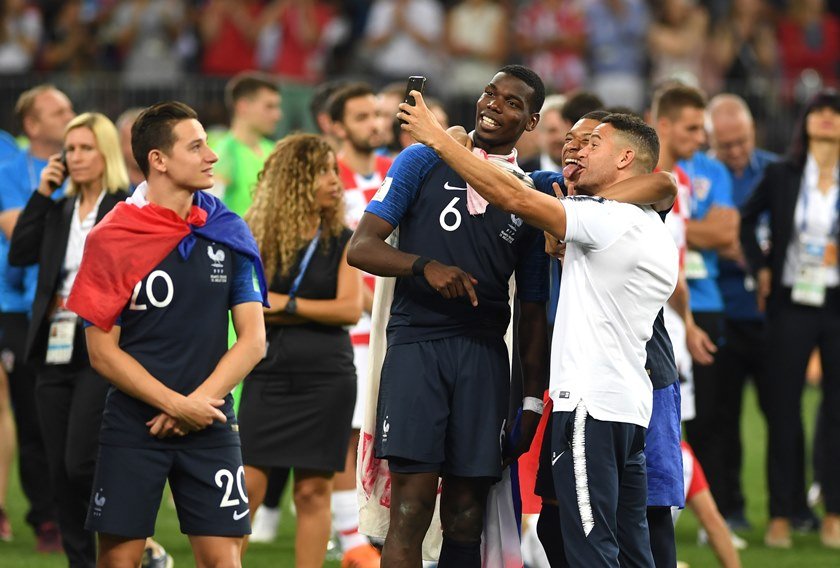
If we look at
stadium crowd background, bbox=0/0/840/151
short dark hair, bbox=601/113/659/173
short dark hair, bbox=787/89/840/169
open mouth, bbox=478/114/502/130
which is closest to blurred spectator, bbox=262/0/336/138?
stadium crowd background, bbox=0/0/840/151

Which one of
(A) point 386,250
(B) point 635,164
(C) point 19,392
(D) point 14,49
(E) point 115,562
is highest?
(D) point 14,49

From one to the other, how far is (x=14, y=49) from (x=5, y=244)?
8.01 meters

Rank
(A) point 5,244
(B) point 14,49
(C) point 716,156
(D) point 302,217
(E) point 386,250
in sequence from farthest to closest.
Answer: (B) point 14,49 < (C) point 716,156 < (A) point 5,244 < (D) point 302,217 < (E) point 386,250

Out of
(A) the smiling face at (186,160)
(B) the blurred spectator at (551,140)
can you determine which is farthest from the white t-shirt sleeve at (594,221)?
(B) the blurred spectator at (551,140)

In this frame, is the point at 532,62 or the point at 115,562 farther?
the point at 532,62

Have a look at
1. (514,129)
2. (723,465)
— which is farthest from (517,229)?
(723,465)

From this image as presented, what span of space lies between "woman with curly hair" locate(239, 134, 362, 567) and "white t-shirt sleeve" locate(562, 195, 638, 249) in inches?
78.6

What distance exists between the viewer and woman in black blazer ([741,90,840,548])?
9031 millimetres

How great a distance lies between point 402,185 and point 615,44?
11.3m

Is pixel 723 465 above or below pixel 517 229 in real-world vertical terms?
below

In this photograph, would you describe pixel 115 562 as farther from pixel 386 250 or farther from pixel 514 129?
pixel 514 129

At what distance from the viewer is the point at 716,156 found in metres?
10.1

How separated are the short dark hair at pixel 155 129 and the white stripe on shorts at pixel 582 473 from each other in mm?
1879

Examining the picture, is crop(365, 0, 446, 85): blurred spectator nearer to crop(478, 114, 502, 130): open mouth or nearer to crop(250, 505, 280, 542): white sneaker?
crop(250, 505, 280, 542): white sneaker
